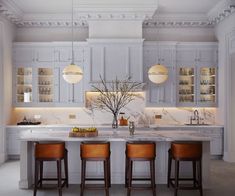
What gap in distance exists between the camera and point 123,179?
5.95m

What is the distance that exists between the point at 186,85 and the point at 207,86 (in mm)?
547

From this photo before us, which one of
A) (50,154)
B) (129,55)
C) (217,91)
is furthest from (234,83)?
(50,154)

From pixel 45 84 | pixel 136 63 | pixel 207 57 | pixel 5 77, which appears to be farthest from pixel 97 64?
pixel 207 57

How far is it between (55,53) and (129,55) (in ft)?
6.20

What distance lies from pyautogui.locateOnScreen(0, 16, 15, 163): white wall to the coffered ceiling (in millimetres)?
329

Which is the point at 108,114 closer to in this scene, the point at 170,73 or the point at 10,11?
the point at 170,73

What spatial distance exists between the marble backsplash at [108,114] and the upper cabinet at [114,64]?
860 mm

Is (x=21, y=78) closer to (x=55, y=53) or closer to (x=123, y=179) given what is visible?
(x=55, y=53)

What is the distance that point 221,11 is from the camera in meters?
7.75

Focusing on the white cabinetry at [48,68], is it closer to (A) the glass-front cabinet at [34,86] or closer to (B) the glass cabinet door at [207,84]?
(A) the glass-front cabinet at [34,86]

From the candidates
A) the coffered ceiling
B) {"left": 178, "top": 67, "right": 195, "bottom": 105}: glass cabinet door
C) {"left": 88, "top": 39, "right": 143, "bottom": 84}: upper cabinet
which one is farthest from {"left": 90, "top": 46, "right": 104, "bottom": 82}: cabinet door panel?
{"left": 178, "top": 67, "right": 195, "bottom": 105}: glass cabinet door

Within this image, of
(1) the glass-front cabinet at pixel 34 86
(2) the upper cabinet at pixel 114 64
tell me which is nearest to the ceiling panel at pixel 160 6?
(2) the upper cabinet at pixel 114 64

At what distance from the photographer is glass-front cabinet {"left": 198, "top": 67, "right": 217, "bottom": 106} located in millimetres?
8750

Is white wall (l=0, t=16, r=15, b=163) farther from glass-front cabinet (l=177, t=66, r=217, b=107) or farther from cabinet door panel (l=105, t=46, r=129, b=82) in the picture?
glass-front cabinet (l=177, t=66, r=217, b=107)
